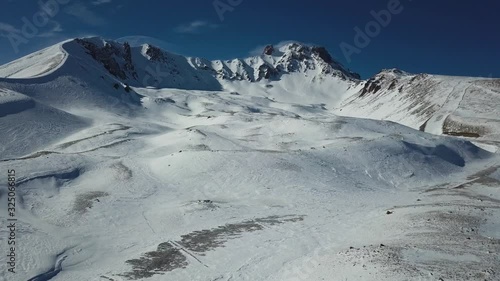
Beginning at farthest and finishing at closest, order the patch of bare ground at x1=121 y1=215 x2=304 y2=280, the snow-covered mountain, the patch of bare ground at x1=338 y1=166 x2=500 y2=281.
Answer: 1. the patch of bare ground at x1=121 y1=215 x2=304 y2=280
2. the snow-covered mountain
3. the patch of bare ground at x1=338 y1=166 x2=500 y2=281

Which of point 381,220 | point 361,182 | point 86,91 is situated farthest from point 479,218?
point 86,91

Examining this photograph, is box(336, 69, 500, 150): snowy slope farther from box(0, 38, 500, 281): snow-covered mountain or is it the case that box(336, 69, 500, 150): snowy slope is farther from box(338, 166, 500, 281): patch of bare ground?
box(338, 166, 500, 281): patch of bare ground

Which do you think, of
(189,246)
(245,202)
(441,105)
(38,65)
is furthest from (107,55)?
(189,246)

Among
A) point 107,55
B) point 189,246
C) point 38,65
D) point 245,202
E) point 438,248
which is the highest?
point 107,55

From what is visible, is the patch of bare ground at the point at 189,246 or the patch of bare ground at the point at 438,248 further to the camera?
the patch of bare ground at the point at 189,246

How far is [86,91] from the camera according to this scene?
328ft

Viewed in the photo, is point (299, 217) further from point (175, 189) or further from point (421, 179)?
point (421, 179)

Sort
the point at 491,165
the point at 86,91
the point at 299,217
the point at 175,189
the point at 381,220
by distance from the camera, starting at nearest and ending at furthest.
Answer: the point at 381,220 → the point at 299,217 → the point at 175,189 → the point at 491,165 → the point at 86,91

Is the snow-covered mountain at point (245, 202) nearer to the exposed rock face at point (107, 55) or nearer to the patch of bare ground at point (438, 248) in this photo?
the patch of bare ground at point (438, 248)

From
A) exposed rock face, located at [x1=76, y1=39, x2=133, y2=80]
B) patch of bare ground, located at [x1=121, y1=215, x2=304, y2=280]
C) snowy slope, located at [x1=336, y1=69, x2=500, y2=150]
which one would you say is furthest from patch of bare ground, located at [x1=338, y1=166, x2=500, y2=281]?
exposed rock face, located at [x1=76, y1=39, x2=133, y2=80]

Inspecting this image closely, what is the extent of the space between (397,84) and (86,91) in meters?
131

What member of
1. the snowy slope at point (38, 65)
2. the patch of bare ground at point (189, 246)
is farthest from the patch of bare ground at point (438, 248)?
the snowy slope at point (38, 65)

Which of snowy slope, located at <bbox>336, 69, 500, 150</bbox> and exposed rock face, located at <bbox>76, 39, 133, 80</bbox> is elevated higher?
exposed rock face, located at <bbox>76, 39, 133, 80</bbox>

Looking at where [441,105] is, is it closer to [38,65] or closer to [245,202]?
[245,202]
